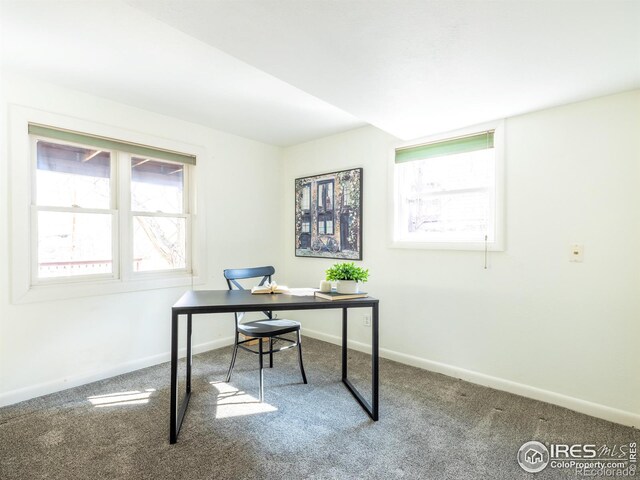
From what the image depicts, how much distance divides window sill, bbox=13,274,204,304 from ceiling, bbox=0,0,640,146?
5.13 ft

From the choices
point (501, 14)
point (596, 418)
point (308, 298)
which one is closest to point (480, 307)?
point (596, 418)

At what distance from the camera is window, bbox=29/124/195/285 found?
2.57 metres

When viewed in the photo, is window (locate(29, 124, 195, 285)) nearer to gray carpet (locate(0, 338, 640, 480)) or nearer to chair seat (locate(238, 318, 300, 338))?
gray carpet (locate(0, 338, 640, 480))

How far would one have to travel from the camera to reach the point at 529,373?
97.3 inches

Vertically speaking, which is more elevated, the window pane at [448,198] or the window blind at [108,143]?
the window blind at [108,143]

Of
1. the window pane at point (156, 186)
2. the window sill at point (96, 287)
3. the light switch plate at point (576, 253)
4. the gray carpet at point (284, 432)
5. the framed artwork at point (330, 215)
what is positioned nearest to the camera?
the gray carpet at point (284, 432)

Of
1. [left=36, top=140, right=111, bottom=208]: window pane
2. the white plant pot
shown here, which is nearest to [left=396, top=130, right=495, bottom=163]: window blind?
the white plant pot

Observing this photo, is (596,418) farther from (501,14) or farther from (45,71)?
(45,71)

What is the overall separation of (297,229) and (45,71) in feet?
8.68

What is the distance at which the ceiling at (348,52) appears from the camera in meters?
1.38

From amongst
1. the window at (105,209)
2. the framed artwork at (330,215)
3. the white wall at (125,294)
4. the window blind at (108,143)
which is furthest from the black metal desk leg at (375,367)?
the window blind at (108,143)

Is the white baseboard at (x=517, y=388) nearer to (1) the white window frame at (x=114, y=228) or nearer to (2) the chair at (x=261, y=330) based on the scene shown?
(2) the chair at (x=261, y=330)

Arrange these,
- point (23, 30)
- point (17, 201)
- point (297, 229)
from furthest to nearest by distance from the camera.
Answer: point (297, 229)
point (17, 201)
point (23, 30)

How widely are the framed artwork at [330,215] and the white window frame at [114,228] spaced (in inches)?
46.1
